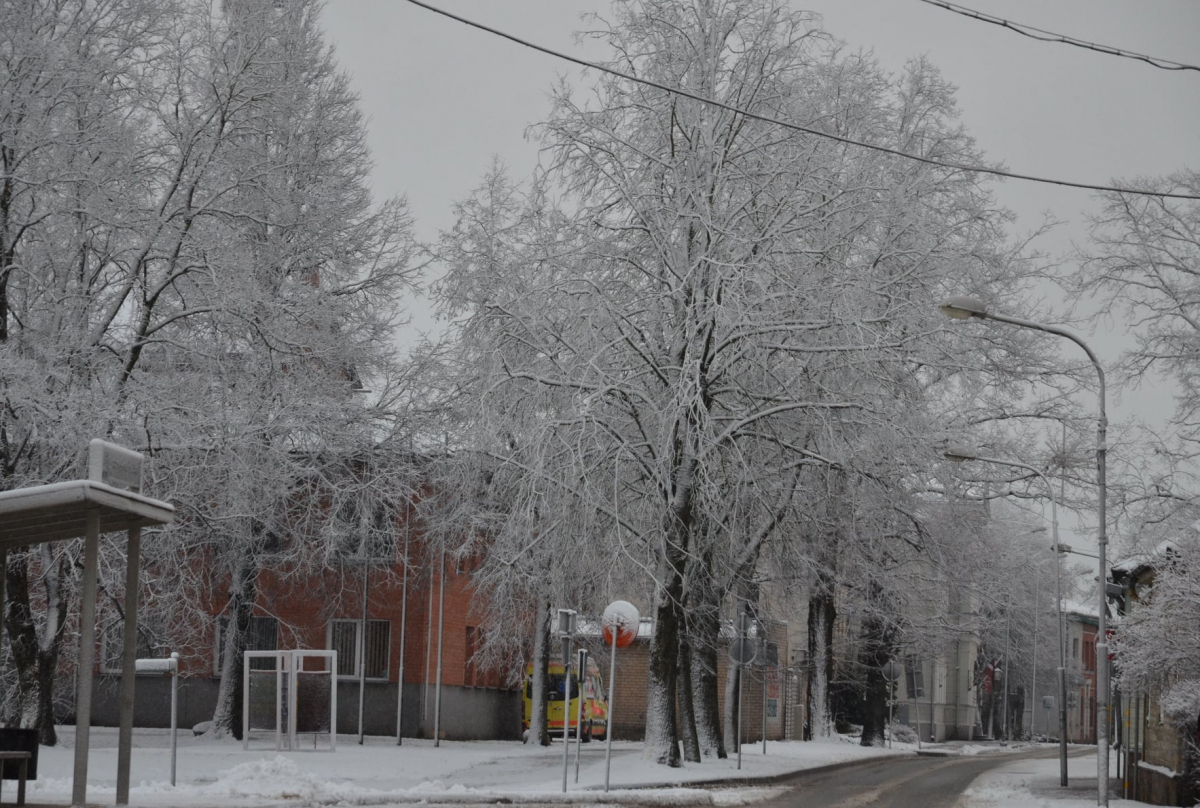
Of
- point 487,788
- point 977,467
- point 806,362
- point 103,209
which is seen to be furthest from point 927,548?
point 103,209

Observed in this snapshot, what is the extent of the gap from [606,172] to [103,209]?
838 cm

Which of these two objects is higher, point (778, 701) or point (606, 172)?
point (606, 172)

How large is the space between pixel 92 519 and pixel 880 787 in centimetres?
1758

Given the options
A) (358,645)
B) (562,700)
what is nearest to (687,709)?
(358,645)

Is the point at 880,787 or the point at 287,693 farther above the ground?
the point at 287,693

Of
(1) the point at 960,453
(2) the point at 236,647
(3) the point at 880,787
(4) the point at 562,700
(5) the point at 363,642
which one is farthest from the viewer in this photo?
(4) the point at 562,700

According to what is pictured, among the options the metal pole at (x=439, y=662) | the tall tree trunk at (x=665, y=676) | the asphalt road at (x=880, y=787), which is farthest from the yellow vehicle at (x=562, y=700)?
the tall tree trunk at (x=665, y=676)

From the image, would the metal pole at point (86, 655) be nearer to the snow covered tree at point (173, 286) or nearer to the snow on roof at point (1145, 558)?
the snow covered tree at point (173, 286)

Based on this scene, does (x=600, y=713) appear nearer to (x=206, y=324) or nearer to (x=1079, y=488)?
(x=1079, y=488)

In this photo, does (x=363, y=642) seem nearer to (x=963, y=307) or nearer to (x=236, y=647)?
(x=236, y=647)

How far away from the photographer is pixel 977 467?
110ft

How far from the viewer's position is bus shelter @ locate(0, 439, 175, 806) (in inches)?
513

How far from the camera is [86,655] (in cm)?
1343

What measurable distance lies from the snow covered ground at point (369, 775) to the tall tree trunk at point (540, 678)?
2.03 m
